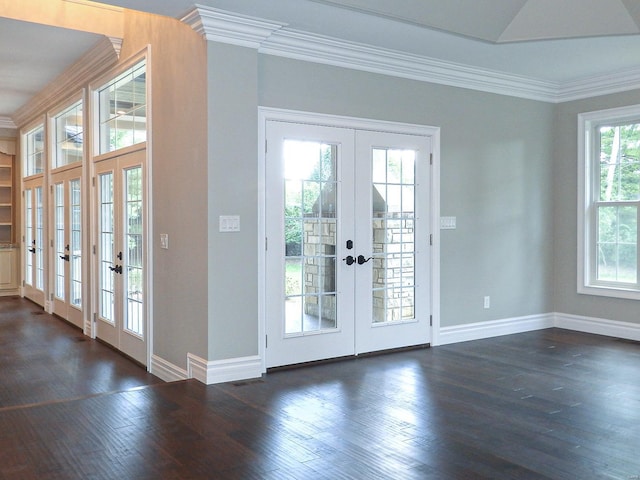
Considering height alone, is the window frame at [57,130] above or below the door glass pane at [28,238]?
above

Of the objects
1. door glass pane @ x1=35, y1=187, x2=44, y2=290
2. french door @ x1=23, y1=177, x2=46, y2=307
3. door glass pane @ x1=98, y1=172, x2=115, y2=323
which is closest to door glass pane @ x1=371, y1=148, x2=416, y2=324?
door glass pane @ x1=98, y1=172, x2=115, y2=323

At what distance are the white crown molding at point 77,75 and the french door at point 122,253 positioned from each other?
95 centimetres

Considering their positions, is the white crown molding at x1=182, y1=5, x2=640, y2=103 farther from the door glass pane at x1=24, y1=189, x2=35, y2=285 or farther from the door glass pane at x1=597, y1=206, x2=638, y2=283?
the door glass pane at x1=24, y1=189, x2=35, y2=285

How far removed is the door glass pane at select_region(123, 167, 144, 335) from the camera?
5.25 meters

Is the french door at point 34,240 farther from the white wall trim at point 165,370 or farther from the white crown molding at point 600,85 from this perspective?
the white crown molding at point 600,85

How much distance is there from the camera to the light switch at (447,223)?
227 inches

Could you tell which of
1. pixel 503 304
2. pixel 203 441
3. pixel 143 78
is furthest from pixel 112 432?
pixel 503 304

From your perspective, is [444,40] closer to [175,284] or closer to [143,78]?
[143,78]

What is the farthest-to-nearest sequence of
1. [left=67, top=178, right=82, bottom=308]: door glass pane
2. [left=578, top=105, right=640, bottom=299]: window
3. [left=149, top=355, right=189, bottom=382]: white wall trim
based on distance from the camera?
1. [left=67, top=178, right=82, bottom=308]: door glass pane
2. [left=578, top=105, right=640, bottom=299]: window
3. [left=149, top=355, right=189, bottom=382]: white wall trim

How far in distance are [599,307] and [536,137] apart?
1.90 metres

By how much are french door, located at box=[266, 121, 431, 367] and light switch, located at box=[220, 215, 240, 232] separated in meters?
0.37

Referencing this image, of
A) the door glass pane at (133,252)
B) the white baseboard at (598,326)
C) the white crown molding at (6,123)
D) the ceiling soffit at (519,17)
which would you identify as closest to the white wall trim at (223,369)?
the door glass pane at (133,252)

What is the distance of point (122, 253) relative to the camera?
18.2ft

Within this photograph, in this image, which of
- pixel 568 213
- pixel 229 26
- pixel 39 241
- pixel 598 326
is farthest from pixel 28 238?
pixel 598 326
